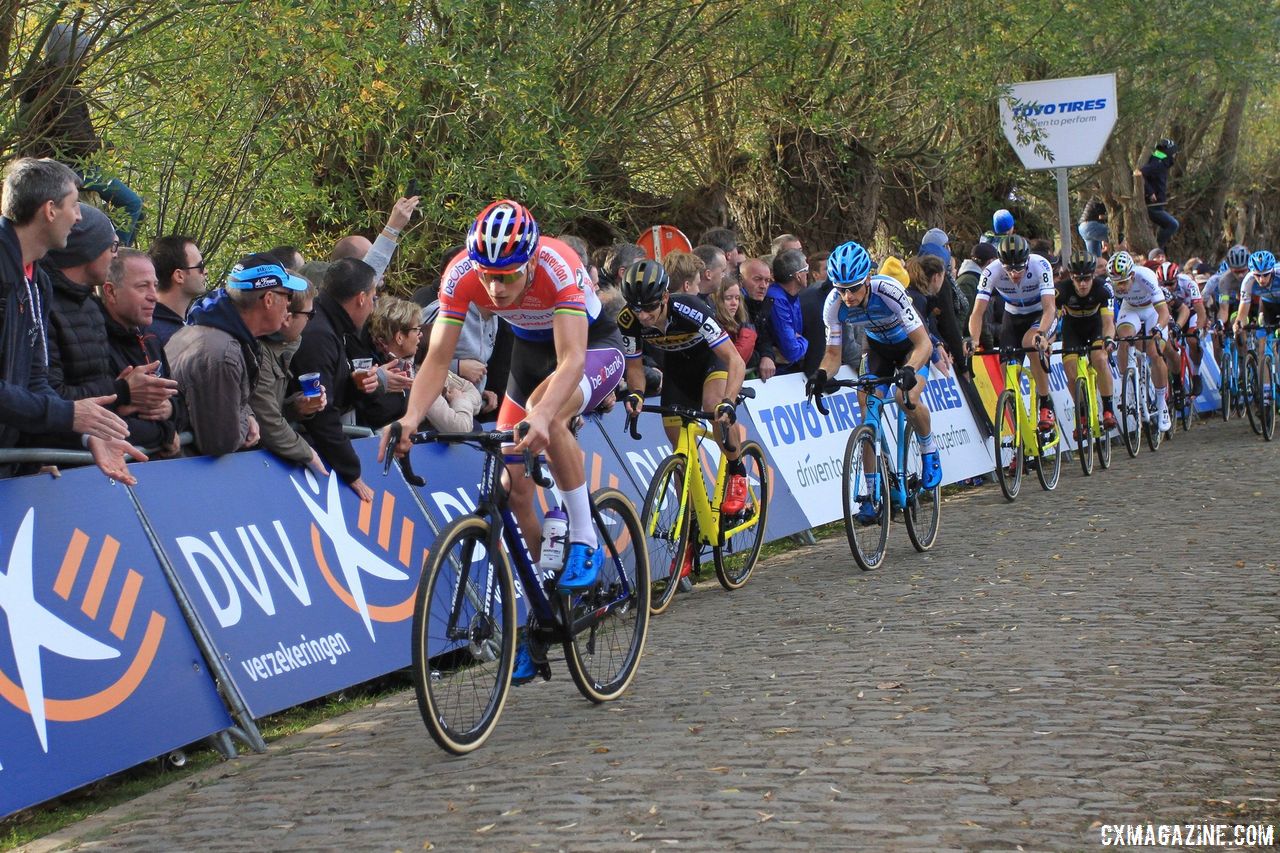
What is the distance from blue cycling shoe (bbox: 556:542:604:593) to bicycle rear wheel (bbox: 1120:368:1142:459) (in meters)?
12.8

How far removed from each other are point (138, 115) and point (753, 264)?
5.01 m

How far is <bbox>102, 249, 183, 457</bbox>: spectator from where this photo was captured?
22.2 ft

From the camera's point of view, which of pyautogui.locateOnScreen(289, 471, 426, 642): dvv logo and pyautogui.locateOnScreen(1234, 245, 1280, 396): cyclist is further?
pyautogui.locateOnScreen(1234, 245, 1280, 396): cyclist

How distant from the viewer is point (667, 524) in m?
9.55

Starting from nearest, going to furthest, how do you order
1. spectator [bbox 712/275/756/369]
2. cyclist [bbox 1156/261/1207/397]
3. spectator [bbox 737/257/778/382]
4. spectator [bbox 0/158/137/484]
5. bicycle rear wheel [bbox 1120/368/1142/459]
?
spectator [bbox 0/158/137/484], spectator [bbox 712/275/756/369], spectator [bbox 737/257/778/382], bicycle rear wheel [bbox 1120/368/1142/459], cyclist [bbox 1156/261/1207/397]

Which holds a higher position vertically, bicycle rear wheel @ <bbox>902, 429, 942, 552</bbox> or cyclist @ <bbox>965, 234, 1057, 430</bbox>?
cyclist @ <bbox>965, 234, 1057, 430</bbox>

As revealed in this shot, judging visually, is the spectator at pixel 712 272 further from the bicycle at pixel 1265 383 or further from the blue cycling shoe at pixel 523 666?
the bicycle at pixel 1265 383

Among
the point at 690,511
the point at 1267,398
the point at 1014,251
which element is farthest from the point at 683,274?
the point at 1267,398

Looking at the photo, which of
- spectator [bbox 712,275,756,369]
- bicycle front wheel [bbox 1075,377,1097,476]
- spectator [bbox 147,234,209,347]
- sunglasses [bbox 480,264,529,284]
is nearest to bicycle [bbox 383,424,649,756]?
sunglasses [bbox 480,264,529,284]

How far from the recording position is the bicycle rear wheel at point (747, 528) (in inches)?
398

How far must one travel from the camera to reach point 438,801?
5520mm

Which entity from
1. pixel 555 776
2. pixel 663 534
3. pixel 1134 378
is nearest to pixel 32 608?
pixel 555 776

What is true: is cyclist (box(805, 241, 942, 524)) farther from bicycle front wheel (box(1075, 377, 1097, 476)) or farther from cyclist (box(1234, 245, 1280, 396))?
cyclist (box(1234, 245, 1280, 396))

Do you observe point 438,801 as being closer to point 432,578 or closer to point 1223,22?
point 432,578
